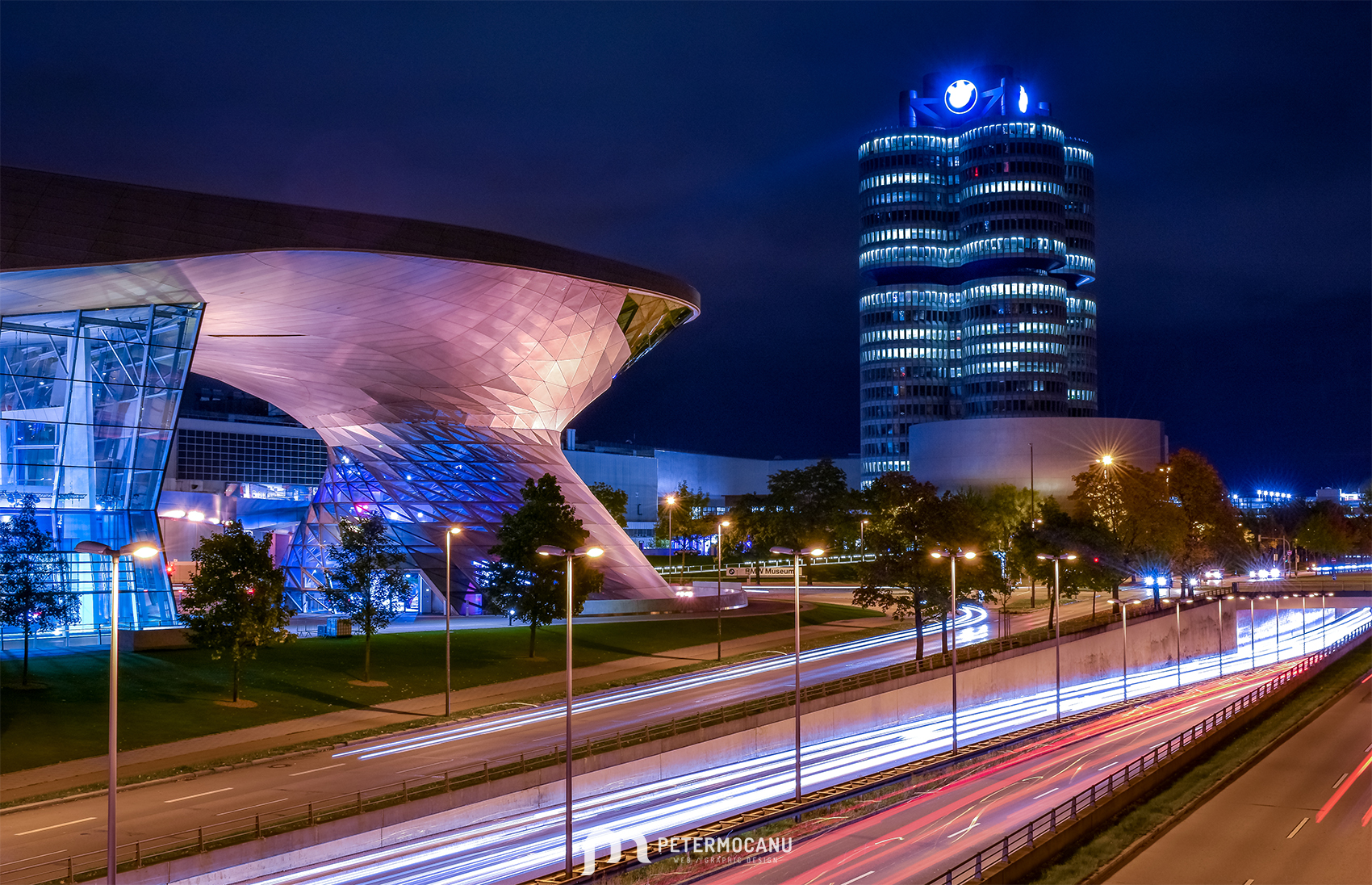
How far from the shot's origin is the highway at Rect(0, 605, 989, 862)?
2458 centimetres

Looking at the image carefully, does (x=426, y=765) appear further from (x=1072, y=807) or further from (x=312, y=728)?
(x=1072, y=807)

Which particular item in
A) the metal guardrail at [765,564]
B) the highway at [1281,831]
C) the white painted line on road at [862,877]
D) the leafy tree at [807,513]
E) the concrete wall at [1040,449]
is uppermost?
the concrete wall at [1040,449]

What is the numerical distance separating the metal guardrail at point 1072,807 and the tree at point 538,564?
24741 mm

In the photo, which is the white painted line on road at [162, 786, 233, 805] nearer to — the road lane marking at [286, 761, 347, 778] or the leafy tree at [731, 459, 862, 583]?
the road lane marking at [286, 761, 347, 778]

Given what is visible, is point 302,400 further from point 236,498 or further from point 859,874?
point 859,874

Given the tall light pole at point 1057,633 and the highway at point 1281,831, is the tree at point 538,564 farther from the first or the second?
the highway at point 1281,831

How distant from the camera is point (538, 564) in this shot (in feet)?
167

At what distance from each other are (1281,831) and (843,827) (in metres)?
9.81

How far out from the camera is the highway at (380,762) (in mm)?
24578

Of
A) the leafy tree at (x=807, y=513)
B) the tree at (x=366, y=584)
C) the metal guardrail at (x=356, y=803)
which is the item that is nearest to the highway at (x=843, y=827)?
the metal guardrail at (x=356, y=803)

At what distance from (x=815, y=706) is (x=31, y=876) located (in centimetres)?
2388

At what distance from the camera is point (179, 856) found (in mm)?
21328

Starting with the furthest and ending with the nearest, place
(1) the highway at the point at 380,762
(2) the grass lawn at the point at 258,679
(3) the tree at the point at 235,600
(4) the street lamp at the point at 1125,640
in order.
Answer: (4) the street lamp at the point at 1125,640 < (3) the tree at the point at 235,600 < (2) the grass lawn at the point at 258,679 < (1) the highway at the point at 380,762

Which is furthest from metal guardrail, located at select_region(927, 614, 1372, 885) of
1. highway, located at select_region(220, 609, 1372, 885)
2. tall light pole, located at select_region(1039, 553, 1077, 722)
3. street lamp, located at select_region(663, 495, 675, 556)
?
street lamp, located at select_region(663, 495, 675, 556)
